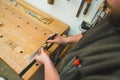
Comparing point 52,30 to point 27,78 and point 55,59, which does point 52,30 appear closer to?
point 55,59

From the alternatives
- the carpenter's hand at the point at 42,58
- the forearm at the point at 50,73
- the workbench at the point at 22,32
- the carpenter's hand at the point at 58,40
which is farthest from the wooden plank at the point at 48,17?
the forearm at the point at 50,73

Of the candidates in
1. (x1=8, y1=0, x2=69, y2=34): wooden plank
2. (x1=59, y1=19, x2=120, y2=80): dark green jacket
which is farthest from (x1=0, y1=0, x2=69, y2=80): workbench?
(x1=59, y1=19, x2=120, y2=80): dark green jacket

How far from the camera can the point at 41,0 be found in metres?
1.20

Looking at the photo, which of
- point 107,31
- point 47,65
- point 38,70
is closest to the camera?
point 107,31

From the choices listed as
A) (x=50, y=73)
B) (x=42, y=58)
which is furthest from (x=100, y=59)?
(x=42, y=58)

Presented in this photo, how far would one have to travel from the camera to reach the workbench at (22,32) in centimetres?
81

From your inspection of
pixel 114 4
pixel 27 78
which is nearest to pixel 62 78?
pixel 27 78

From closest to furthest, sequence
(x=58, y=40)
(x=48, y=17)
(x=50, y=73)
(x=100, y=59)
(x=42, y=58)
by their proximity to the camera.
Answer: (x=100, y=59) < (x=50, y=73) < (x=42, y=58) < (x=58, y=40) < (x=48, y=17)

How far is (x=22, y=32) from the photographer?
97 centimetres

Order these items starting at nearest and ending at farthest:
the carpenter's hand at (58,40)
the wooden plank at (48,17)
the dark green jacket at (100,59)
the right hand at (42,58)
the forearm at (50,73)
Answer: the dark green jacket at (100,59), the forearm at (50,73), the right hand at (42,58), the carpenter's hand at (58,40), the wooden plank at (48,17)

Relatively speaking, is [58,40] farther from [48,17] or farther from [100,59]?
[100,59]

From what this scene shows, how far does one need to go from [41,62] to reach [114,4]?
50cm

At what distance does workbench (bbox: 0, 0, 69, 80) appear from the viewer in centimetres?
81

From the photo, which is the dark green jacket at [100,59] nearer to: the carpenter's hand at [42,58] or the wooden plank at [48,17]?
the carpenter's hand at [42,58]
